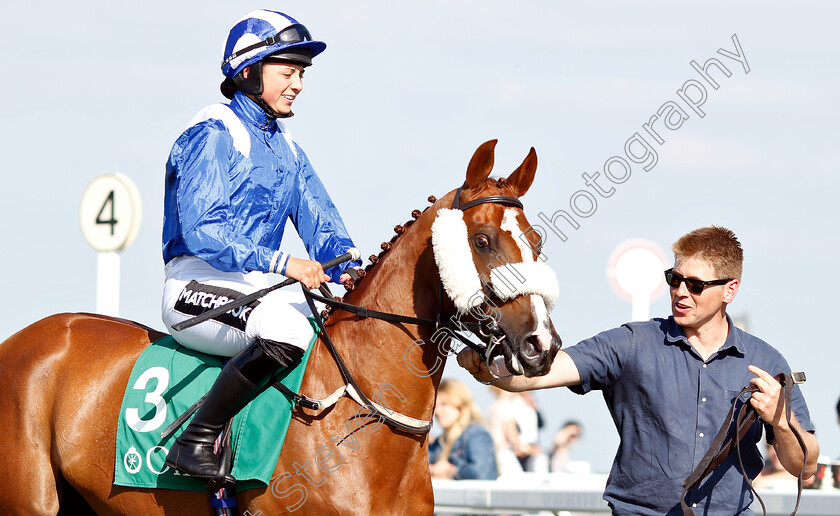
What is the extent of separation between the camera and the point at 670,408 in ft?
Answer: 14.0

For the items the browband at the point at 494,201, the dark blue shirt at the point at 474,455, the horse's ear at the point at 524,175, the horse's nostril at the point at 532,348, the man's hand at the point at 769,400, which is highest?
the horse's ear at the point at 524,175

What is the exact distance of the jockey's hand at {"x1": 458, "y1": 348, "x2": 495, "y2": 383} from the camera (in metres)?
4.30

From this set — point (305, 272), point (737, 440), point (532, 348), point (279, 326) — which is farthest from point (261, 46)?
point (737, 440)

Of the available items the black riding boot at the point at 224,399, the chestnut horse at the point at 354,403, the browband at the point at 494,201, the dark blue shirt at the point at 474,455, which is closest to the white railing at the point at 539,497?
the dark blue shirt at the point at 474,455

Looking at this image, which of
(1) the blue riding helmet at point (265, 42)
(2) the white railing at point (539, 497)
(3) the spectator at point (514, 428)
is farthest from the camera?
(3) the spectator at point (514, 428)

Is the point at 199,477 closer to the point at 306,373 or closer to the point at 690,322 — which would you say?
the point at 306,373

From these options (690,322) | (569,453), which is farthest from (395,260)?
(569,453)

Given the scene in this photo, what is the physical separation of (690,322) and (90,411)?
2.64 m

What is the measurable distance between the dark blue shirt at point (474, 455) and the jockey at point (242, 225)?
301 cm

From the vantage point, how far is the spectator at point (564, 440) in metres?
10.2

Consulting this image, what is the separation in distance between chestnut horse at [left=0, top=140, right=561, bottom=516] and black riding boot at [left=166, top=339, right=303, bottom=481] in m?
0.18

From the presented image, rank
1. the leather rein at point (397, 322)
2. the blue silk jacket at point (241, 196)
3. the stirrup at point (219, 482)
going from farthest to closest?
the blue silk jacket at point (241, 196) → the stirrup at point (219, 482) → the leather rein at point (397, 322)

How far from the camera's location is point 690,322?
431 centimetres

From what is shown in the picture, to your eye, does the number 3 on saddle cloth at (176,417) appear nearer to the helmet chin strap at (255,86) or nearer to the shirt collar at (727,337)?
the helmet chin strap at (255,86)
